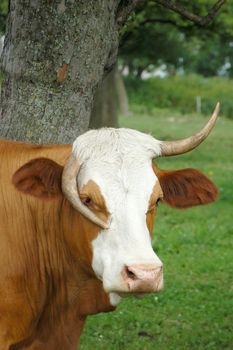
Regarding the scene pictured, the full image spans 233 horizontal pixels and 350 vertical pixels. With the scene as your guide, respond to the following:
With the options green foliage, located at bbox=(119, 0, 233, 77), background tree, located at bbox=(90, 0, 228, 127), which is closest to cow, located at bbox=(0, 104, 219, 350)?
green foliage, located at bbox=(119, 0, 233, 77)

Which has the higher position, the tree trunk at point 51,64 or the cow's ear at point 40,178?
the tree trunk at point 51,64

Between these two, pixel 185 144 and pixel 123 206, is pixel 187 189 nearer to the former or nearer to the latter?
pixel 185 144

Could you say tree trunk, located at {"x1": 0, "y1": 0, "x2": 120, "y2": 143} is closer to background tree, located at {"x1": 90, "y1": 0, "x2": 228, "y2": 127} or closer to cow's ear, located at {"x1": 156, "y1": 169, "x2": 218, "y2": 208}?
cow's ear, located at {"x1": 156, "y1": 169, "x2": 218, "y2": 208}

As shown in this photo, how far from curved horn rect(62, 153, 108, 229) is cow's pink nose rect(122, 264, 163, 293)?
0.34 meters

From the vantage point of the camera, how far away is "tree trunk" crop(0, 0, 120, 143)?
646 cm

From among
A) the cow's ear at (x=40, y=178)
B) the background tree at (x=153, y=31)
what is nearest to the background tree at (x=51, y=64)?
the cow's ear at (x=40, y=178)

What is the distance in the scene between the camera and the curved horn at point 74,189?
460 centimetres

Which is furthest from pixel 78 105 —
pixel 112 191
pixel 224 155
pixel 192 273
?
pixel 224 155

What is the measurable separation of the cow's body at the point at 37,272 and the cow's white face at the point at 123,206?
0.30 metres

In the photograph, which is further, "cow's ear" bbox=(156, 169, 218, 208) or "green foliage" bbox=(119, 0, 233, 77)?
"green foliage" bbox=(119, 0, 233, 77)

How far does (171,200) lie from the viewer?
16.9ft

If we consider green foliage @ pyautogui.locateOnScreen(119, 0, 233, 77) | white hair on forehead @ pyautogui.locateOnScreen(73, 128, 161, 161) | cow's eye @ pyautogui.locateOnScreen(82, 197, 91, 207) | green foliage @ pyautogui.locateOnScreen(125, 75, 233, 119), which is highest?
green foliage @ pyautogui.locateOnScreen(119, 0, 233, 77)

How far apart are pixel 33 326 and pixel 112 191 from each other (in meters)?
Answer: 1.17

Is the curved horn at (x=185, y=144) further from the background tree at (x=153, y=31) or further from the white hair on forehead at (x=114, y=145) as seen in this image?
the background tree at (x=153, y=31)
